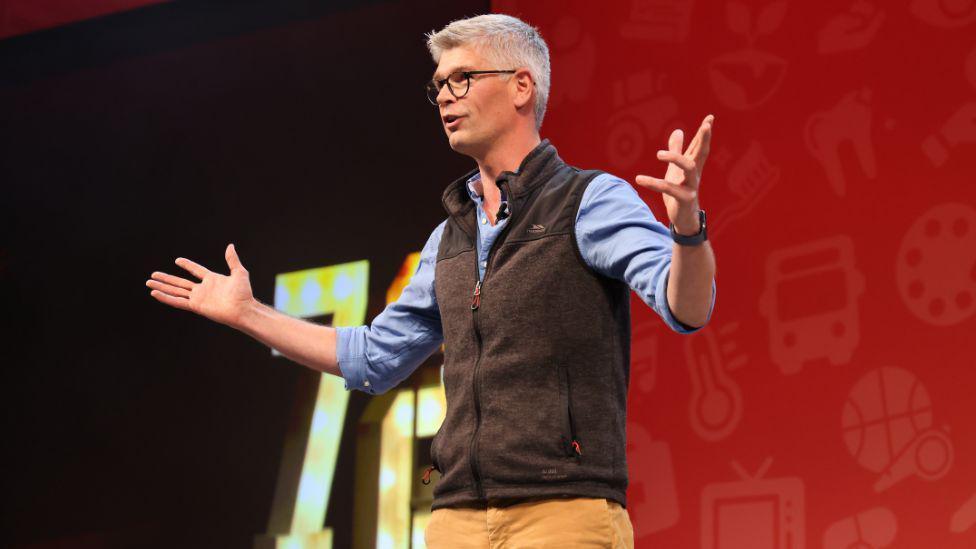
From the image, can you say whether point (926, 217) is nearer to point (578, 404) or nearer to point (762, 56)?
point (762, 56)

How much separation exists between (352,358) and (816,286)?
1.40 m

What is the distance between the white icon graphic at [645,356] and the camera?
3.06 metres

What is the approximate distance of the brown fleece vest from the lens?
5.04 ft

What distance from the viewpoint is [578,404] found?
1562 millimetres

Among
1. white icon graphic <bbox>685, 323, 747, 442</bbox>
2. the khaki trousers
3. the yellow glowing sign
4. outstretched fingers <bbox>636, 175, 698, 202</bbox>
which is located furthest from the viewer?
the yellow glowing sign

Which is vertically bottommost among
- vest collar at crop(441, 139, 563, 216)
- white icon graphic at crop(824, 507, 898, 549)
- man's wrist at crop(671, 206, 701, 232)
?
white icon graphic at crop(824, 507, 898, 549)

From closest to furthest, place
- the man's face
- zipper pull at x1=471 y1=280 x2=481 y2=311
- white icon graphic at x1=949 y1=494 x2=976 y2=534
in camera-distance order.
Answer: zipper pull at x1=471 y1=280 x2=481 y2=311 < the man's face < white icon graphic at x1=949 y1=494 x2=976 y2=534

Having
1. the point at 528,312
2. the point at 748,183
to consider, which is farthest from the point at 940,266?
the point at 528,312

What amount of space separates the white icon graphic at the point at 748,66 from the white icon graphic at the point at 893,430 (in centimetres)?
80

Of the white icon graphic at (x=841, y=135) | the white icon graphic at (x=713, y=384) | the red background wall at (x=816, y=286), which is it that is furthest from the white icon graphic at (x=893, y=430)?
the white icon graphic at (x=841, y=135)

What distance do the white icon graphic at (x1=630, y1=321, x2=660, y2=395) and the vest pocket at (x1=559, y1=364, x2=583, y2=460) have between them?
4.95 feet

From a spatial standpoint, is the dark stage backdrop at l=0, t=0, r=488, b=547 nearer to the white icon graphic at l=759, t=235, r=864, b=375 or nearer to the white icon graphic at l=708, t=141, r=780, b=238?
the white icon graphic at l=708, t=141, r=780, b=238

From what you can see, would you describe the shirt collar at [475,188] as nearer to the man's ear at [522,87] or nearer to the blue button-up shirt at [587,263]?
the blue button-up shirt at [587,263]

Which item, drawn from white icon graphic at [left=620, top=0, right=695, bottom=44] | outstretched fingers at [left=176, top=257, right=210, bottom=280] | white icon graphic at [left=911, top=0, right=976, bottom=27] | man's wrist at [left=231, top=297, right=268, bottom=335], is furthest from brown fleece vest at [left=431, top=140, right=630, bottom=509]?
white icon graphic at [left=620, top=0, right=695, bottom=44]
